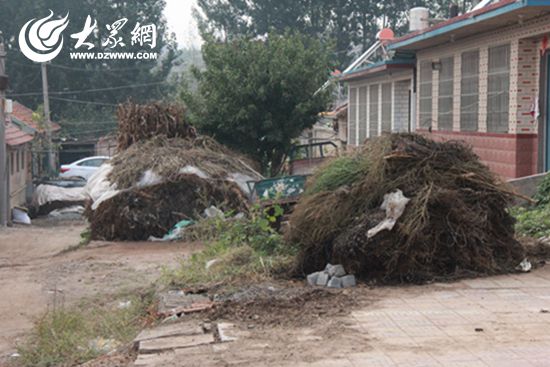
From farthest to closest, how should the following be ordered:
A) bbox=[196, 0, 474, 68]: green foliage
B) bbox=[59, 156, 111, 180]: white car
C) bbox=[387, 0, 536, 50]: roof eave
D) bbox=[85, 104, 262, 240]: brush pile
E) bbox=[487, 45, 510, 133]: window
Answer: bbox=[196, 0, 474, 68]: green foliage < bbox=[59, 156, 111, 180]: white car < bbox=[85, 104, 262, 240]: brush pile < bbox=[487, 45, 510, 133]: window < bbox=[387, 0, 536, 50]: roof eave

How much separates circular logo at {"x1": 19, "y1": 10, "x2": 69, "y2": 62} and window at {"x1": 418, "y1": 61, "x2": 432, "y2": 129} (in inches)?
1197

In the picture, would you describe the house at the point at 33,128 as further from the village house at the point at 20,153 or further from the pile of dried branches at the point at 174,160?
the pile of dried branches at the point at 174,160

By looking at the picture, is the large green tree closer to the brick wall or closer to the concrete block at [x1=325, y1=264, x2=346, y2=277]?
the brick wall

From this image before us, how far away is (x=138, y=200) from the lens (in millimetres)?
17250

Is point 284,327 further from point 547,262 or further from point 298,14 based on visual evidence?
point 298,14

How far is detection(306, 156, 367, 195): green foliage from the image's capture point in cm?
879

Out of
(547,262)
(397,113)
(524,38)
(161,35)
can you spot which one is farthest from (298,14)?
(547,262)

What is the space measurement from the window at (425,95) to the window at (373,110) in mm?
4469

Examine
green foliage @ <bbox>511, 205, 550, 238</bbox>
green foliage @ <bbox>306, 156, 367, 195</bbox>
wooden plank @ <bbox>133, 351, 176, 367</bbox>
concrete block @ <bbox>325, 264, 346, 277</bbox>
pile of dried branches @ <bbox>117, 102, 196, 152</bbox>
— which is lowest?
wooden plank @ <bbox>133, 351, 176, 367</bbox>

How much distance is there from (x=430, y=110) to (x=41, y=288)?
9546 mm

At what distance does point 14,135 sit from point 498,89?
70.2 ft

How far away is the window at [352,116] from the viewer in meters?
25.9

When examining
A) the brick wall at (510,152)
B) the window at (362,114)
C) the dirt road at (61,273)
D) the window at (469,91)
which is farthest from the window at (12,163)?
the brick wall at (510,152)

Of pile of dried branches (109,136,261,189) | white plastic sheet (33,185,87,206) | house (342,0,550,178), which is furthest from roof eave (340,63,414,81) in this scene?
white plastic sheet (33,185,87,206)
